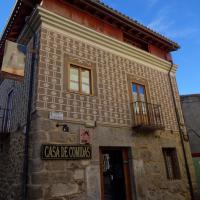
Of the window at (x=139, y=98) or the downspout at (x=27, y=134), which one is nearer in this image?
the downspout at (x=27, y=134)

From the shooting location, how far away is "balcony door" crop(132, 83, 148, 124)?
24.9 feet

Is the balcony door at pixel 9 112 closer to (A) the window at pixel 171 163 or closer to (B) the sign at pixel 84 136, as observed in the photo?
(B) the sign at pixel 84 136

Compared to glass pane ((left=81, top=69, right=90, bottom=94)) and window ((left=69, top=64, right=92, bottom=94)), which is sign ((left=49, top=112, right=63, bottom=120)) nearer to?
window ((left=69, top=64, right=92, bottom=94))

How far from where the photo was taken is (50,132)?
5355 mm

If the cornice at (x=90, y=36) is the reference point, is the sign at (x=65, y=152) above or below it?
below

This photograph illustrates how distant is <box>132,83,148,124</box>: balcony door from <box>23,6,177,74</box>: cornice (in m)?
1.35

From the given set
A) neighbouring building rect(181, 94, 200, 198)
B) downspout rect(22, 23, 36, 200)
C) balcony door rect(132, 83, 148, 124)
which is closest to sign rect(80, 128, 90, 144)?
downspout rect(22, 23, 36, 200)

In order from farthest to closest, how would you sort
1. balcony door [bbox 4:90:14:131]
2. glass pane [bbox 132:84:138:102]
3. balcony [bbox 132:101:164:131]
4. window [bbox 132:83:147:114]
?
glass pane [bbox 132:84:138:102] < balcony door [bbox 4:90:14:131] < window [bbox 132:83:147:114] < balcony [bbox 132:101:164:131]

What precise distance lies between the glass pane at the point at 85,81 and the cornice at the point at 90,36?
1.25 meters

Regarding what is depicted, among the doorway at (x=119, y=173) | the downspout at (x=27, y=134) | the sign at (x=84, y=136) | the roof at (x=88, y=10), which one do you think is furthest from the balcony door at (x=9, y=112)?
the doorway at (x=119, y=173)

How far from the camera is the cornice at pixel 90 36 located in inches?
255

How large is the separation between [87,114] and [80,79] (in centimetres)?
121

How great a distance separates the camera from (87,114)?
20.6 feet

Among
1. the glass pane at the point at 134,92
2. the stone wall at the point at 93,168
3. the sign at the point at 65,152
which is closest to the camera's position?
the stone wall at the point at 93,168
